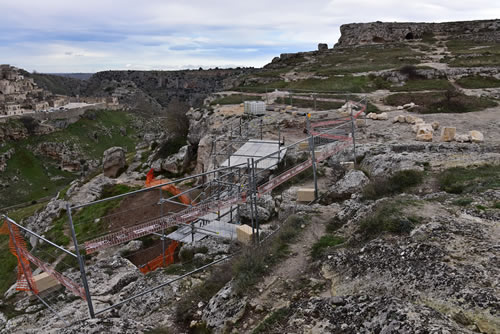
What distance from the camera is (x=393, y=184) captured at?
38.9 ft

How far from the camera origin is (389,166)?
45.6ft

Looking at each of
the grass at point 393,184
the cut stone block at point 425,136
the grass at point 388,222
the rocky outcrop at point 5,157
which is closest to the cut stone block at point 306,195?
the grass at point 393,184

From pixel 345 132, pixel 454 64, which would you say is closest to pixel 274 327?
pixel 345 132

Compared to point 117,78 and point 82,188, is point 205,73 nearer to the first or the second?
point 117,78

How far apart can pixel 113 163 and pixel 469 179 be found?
29967mm

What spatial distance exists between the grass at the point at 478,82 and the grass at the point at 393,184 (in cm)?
2296

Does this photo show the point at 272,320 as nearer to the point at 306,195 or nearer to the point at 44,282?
the point at 306,195

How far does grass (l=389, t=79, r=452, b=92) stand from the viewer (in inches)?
1202

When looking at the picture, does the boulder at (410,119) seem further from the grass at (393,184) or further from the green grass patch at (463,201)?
the green grass patch at (463,201)

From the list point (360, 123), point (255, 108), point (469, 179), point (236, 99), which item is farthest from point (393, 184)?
point (236, 99)

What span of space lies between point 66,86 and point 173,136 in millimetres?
156723

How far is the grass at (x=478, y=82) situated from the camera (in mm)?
30153

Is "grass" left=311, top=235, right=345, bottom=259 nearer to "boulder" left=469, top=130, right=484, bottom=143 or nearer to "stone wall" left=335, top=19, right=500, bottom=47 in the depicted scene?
"boulder" left=469, top=130, right=484, bottom=143

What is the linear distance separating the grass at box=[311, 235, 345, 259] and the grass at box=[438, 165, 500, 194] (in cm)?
408
